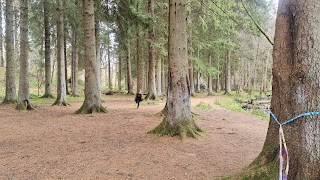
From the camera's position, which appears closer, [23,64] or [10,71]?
[23,64]

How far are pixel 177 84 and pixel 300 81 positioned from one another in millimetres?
3669

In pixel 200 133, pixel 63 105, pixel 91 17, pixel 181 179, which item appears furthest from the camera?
pixel 63 105

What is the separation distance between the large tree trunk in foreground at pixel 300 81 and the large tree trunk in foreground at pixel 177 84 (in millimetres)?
3278

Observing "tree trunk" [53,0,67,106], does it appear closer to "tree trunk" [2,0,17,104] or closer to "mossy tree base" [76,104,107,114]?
"tree trunk" [2,0,17,104]

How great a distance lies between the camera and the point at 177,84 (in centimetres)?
655

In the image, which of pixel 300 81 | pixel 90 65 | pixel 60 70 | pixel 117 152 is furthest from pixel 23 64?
pixel 300 81

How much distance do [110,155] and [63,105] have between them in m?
10.3

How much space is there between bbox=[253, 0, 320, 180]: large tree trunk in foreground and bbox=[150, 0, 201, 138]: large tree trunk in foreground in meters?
3.28

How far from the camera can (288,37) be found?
3.28 m

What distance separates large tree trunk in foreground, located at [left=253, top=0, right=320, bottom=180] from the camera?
3010mm

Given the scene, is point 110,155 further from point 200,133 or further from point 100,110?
point 100,110

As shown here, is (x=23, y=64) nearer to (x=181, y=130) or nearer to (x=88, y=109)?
(x=88, y=109)

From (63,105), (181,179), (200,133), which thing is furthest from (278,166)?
(63,105)

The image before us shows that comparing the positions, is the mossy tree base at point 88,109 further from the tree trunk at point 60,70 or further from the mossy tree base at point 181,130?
the mossy tree base at point 181,130
